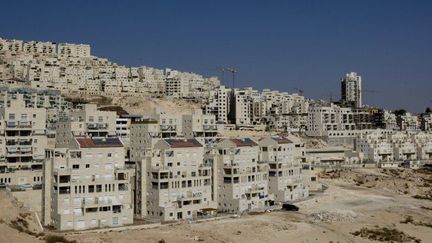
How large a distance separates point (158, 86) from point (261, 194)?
311 ft

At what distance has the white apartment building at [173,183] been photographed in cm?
4800

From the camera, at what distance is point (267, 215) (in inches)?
1998

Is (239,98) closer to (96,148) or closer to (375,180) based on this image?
(375,180)

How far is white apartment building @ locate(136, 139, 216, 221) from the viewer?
48.0 metres

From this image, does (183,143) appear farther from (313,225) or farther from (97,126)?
(313,225)

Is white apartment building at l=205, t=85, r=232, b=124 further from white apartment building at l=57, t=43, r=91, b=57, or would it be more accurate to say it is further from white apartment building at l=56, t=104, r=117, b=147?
white apartment building at l=56, t=104, r=117, b=147

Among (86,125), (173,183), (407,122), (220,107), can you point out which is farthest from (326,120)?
(173,183)

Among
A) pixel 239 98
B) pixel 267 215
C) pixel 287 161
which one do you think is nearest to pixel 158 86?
pixel 239 98

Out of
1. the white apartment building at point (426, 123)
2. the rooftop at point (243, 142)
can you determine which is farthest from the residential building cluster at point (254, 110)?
the rooftop at point (243, 142)

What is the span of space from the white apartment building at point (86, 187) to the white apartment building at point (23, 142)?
727 cm

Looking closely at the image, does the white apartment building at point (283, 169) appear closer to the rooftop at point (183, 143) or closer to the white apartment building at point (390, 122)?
the rooftop at point (183, 143)

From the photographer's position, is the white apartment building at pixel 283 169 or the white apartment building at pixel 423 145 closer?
the white apartment building at pixel 283 169

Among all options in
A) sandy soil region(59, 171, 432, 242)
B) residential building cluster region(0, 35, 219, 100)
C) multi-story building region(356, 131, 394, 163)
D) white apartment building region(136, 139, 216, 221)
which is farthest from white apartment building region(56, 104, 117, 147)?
multi-story building region(356, 131, 394, 163)

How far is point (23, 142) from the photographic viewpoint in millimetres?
53625
